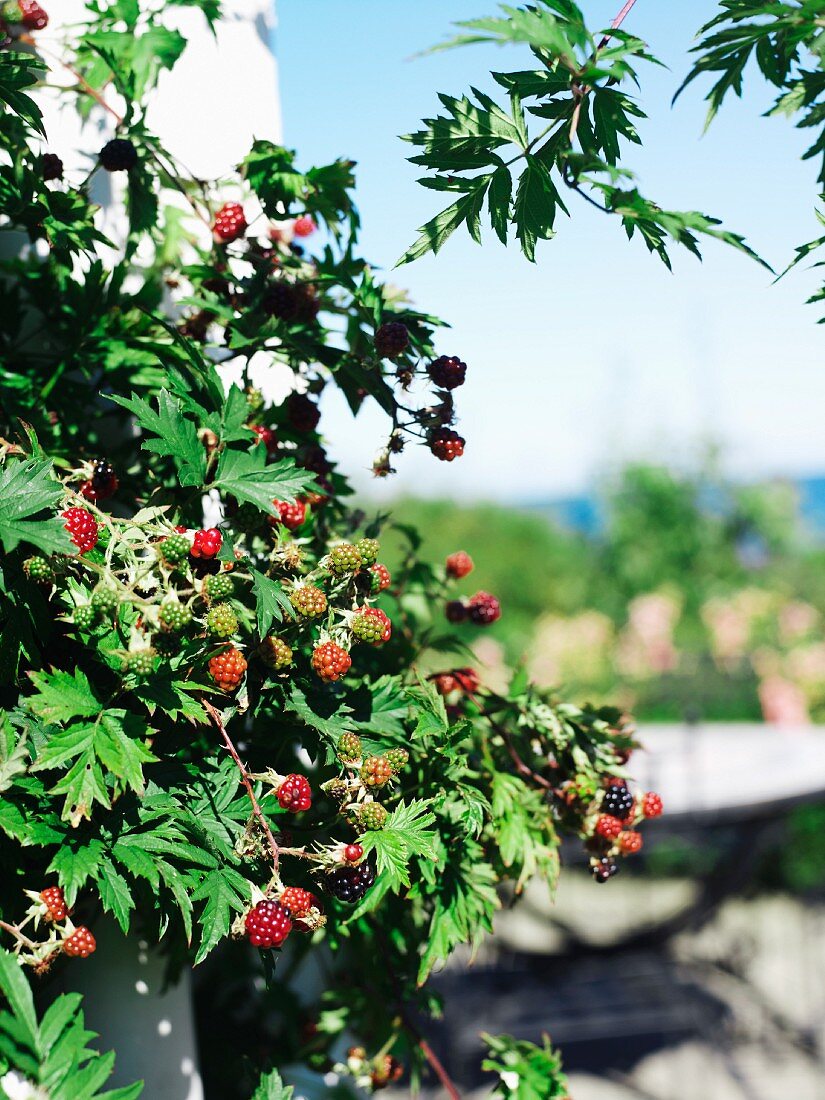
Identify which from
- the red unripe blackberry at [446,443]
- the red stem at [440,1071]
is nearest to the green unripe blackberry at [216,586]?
the red unripe blackberry at [446,443]

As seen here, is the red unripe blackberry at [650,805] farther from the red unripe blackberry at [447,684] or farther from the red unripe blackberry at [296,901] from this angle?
the red unripe blackberry at [296,901]

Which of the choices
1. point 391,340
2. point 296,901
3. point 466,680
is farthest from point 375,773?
point 391,340

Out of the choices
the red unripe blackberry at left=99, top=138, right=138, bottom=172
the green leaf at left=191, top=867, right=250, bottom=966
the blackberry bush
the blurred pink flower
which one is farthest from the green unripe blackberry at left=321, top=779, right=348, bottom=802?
the blurred pink flower

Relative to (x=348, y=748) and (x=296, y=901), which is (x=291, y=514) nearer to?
(x=348, y=748)

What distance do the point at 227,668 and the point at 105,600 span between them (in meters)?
0.13

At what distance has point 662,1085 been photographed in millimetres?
4586

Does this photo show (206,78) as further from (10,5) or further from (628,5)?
(628,5)

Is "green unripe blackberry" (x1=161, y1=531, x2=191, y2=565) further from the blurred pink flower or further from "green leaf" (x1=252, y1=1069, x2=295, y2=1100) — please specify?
the blurred pink flower

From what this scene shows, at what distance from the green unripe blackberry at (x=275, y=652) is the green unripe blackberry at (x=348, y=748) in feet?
0.31

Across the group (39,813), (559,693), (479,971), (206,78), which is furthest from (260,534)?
(479,971)

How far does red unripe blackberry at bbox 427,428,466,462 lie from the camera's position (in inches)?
43.8

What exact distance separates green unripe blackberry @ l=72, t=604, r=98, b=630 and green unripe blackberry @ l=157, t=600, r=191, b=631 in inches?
2.3

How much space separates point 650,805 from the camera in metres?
1.24

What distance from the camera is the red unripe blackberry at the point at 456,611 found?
1.43 meters
